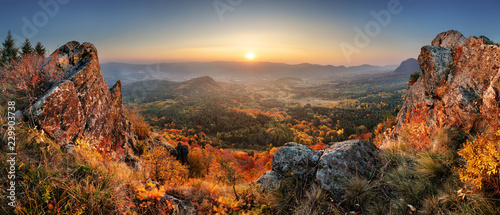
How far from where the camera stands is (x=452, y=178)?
4.87 m

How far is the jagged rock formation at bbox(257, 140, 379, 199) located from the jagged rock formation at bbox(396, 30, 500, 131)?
382cm

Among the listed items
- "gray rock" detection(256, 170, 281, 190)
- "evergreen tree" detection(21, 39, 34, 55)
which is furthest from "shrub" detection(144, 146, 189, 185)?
"evergreen tree" detection(21, 39, 34, 55)

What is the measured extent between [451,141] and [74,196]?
11.1 metres

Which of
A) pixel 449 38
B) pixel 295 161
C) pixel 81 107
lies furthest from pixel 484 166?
pixel 81 107

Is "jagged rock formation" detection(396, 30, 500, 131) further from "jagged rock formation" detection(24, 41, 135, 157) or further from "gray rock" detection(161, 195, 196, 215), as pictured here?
"jagged rock formation" detection(24, 41, 135, 157)

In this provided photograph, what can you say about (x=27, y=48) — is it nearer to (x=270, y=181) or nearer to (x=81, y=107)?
(x=81, y=107)

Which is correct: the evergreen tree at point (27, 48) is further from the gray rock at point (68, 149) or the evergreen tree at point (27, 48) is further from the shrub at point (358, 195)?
the shrub at point (358, 195)

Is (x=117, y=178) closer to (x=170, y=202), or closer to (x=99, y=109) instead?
(x=170, y=202)

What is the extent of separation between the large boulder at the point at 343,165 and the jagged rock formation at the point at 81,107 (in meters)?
11.1

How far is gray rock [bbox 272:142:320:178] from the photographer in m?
7.07

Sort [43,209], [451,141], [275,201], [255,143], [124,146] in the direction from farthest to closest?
[255,143] → [124,146] → [451,141] → [275,201] → [43,209]

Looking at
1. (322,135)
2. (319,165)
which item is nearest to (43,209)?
(319,165)

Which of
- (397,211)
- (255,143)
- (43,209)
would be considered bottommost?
(255,143)

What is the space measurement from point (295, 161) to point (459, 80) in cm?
999
